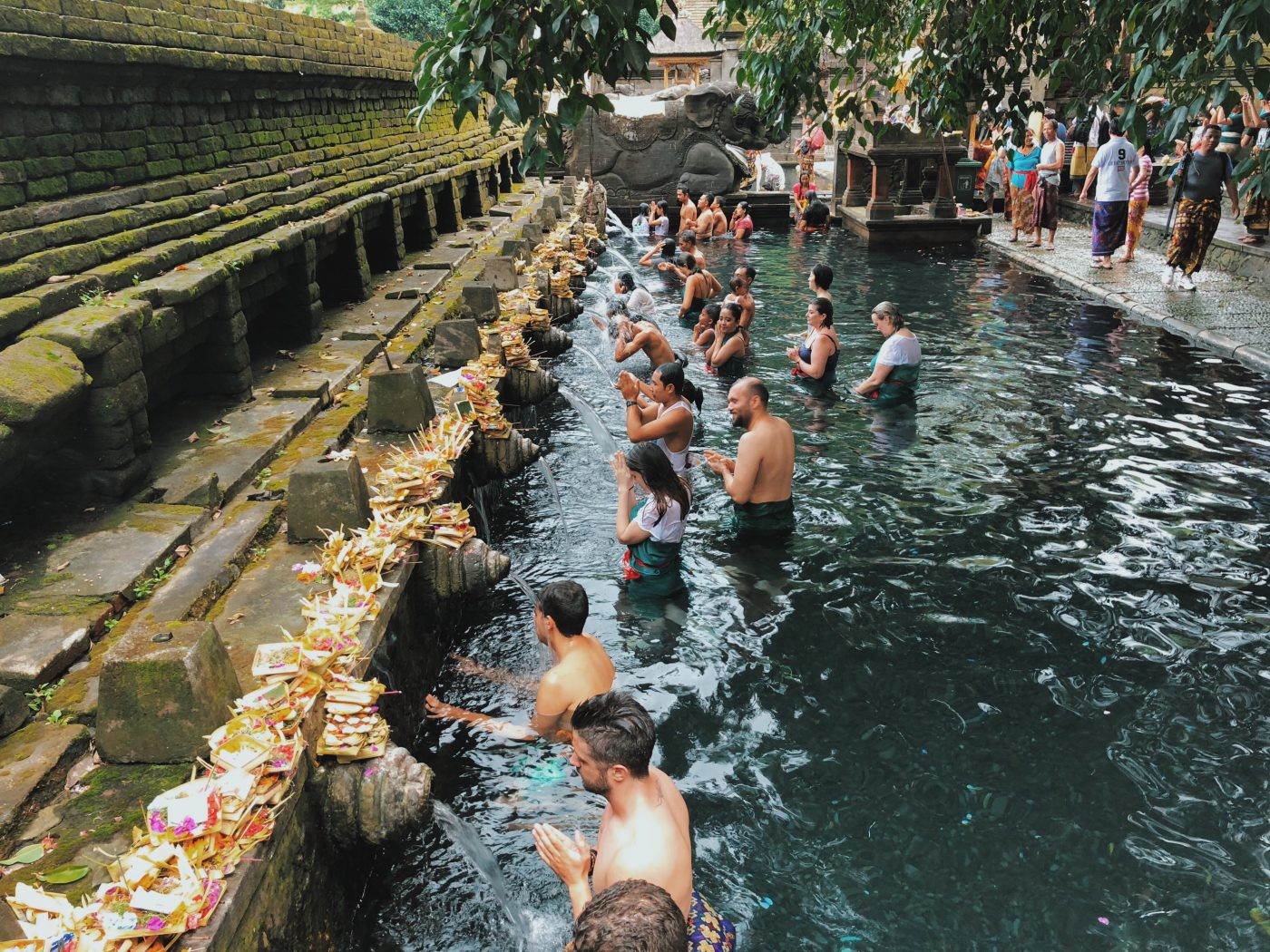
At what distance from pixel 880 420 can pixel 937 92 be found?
3852mm

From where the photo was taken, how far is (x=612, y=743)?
3.61 m

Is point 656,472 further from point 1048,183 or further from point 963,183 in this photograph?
point 963,183

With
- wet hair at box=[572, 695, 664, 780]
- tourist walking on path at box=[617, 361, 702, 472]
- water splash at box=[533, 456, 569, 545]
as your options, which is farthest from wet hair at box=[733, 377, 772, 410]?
wet hair at box=[572, 695, 664, 780]

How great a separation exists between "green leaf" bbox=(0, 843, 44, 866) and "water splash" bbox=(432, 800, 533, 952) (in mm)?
1788

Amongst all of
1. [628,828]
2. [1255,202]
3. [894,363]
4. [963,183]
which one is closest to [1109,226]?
[1255,202]

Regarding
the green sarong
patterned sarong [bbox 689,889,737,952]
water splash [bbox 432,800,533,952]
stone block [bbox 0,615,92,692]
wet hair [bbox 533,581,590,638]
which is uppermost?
stone block [bbox 0,615,92,692]

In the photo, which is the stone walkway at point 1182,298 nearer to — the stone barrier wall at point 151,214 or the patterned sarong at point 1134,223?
the patterned sarong at point 1134,223

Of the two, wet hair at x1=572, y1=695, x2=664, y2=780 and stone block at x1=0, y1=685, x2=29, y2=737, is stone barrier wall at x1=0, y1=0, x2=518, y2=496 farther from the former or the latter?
wet hair at x1=572, y1=695, x2=664, y2=780

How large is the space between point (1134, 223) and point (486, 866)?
16932 millimetres

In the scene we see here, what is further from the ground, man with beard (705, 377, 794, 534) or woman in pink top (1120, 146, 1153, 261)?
woman in pink top (1120, 146, 1153, 261)

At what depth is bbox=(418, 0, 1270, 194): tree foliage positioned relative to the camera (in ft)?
13.5

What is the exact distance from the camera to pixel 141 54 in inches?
276

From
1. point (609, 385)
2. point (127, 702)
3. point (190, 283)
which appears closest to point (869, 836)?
point (127, 702)

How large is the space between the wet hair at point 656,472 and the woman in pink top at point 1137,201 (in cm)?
1274
